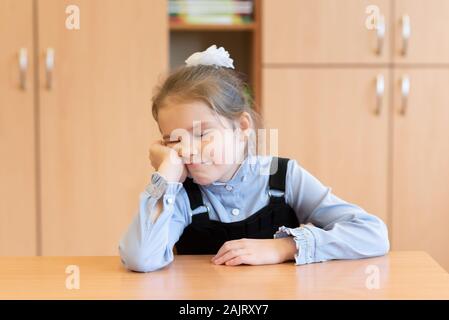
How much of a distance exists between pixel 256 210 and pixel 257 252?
281 millimetres

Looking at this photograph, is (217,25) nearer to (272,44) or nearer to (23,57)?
(272,44)

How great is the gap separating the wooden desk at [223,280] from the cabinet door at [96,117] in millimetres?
1452

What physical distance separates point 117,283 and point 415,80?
1.96 m

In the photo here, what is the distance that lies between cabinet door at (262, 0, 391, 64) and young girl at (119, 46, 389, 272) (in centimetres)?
116

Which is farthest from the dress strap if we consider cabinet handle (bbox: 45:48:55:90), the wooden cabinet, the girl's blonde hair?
cabinet handle (bbox: 45:48:55:90)

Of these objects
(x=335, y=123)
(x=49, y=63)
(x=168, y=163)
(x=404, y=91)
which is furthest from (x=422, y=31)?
(x=168, y=163)

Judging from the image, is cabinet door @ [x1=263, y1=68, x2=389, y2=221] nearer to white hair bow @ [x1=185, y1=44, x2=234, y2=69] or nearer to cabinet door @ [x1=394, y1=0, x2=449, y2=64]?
cabinet door @ [x1=394, y1=0, x2=449, y2=64]

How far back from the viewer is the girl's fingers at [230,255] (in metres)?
1.21

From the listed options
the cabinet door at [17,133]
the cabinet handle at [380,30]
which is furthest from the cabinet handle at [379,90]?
the cabinet door at [17,133]

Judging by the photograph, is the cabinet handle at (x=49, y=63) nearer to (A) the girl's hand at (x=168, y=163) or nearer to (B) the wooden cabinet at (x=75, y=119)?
(B) the wooden cabinet at (x=75, y=119)

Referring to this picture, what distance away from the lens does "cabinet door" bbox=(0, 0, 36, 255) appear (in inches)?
104

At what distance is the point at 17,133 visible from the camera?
2.68 meters

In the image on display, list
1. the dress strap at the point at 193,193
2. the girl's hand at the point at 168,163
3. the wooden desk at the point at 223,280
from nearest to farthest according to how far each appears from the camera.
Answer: the wooden desk at the point at 223,280
the girl's hand at the point at 168,163
the dress strap at the point at 193,193

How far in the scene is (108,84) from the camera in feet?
8.91
